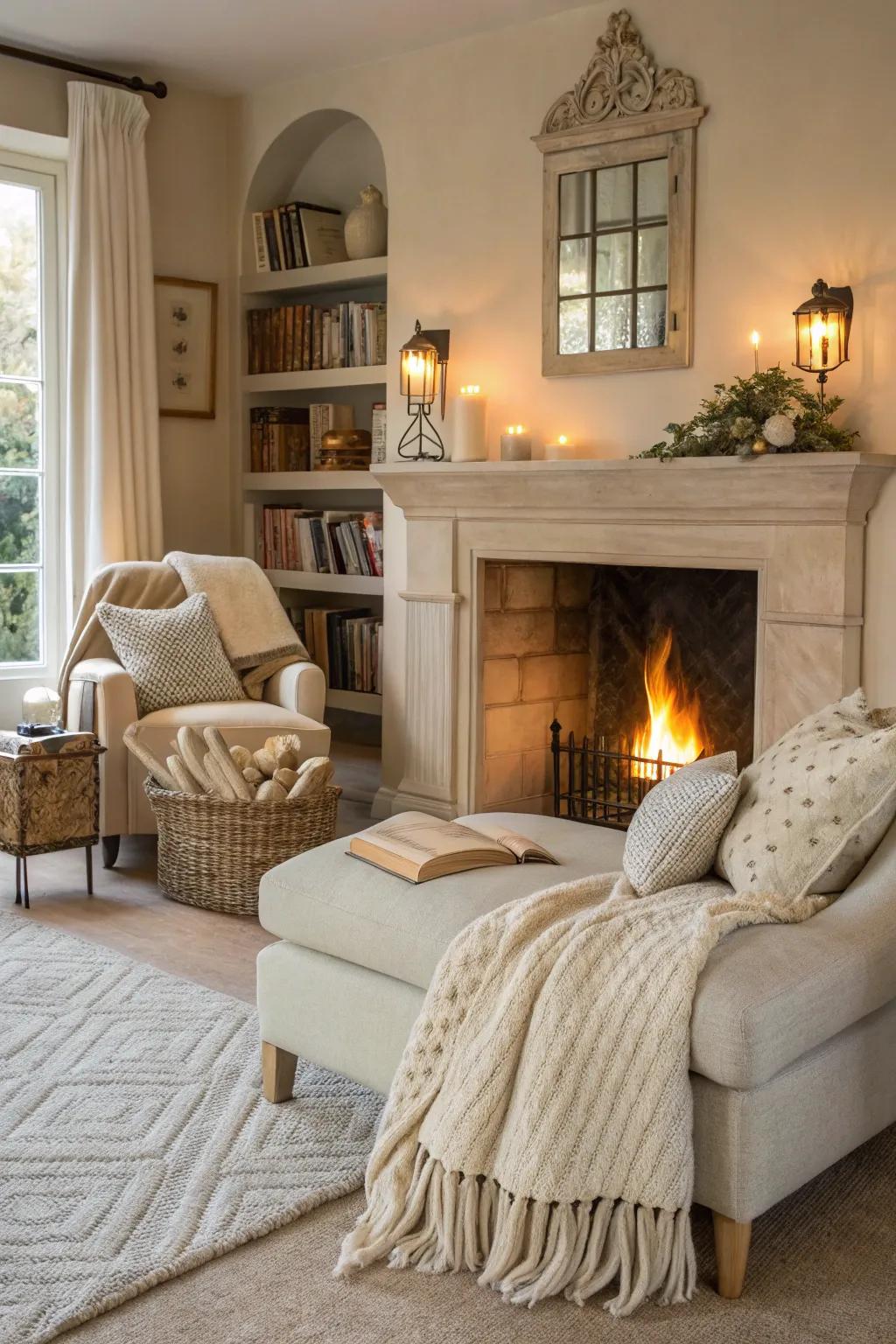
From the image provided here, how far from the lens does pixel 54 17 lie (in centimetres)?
458

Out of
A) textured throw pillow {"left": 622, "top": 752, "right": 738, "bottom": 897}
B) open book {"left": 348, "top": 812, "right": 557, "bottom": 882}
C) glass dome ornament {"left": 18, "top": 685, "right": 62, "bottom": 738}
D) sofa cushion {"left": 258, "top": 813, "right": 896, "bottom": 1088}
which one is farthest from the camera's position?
glass dome ornament {"left": 18, "top": 685, "right": 62, "bottom": 738}

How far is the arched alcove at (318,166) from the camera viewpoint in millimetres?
5445

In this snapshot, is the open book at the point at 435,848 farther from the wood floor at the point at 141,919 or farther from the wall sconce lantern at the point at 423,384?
the wall sconce lantern at the point at 423,384

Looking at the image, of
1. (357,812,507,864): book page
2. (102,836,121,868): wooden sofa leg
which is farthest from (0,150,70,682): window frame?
(357,812,507,864): book page

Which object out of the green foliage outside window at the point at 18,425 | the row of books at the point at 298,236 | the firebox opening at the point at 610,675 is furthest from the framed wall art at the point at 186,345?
the firebox opening at the point at 610,675

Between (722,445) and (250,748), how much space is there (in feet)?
5.59

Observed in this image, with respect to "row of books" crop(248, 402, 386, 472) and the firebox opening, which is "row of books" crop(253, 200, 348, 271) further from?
the firebox opening

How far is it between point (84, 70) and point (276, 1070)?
12.8 ft

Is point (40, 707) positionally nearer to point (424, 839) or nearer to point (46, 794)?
point (46, 794)

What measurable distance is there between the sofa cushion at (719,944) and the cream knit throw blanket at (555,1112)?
0.05 metres

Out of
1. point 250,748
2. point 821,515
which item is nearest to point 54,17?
point 250,748

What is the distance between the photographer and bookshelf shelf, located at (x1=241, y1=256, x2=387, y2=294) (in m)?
5.14

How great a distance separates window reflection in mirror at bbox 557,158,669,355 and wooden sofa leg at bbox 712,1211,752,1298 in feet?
9.37

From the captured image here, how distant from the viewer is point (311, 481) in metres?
5.46
